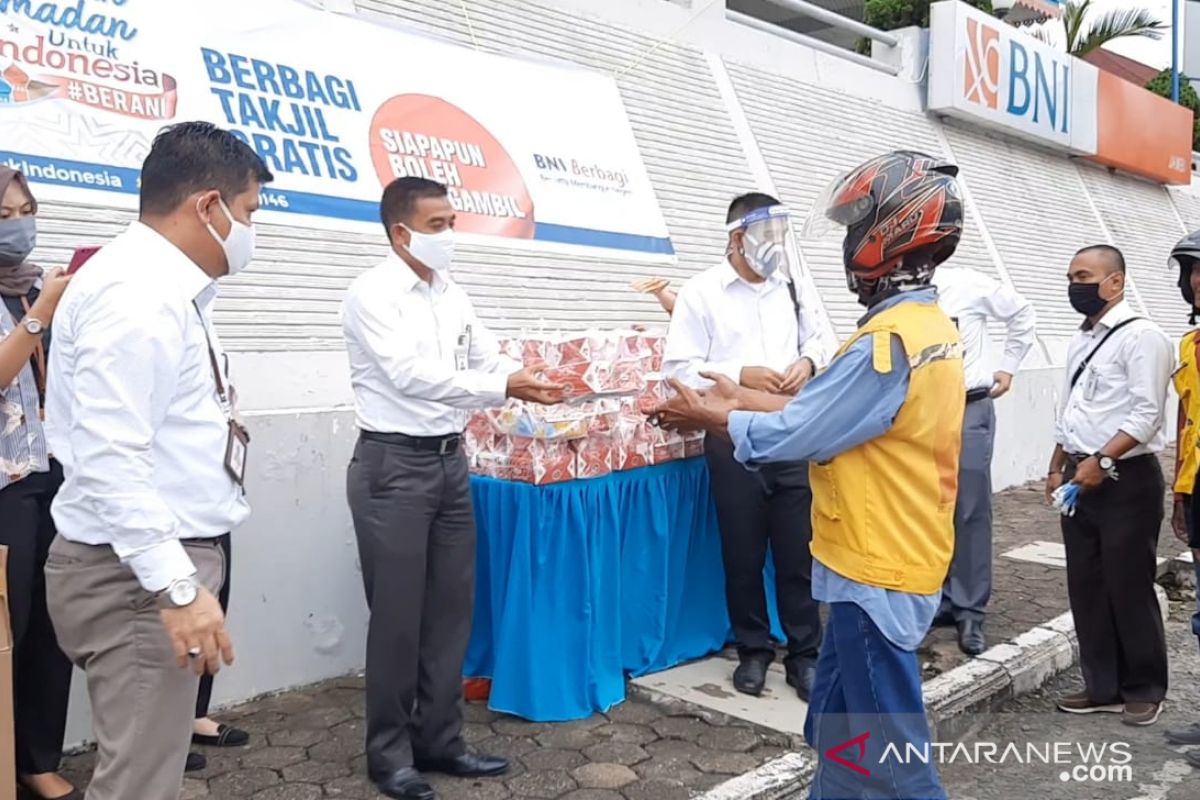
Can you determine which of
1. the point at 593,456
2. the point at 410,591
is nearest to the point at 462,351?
the point at 593,456

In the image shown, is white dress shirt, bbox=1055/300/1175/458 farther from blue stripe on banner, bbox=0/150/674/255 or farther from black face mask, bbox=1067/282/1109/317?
blue stripe on banner, bbox=0/150/674/255

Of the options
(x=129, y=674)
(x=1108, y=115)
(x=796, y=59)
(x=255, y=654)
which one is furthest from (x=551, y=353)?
(x=1108, y=115)

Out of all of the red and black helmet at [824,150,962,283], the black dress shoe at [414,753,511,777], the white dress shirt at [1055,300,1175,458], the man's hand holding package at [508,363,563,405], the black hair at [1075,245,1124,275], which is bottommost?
the black dress shoe at [414,753,511,777]

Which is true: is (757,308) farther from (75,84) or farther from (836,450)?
(75,84)

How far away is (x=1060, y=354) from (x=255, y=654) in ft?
29.0

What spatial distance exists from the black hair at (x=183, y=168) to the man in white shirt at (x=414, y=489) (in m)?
1.05

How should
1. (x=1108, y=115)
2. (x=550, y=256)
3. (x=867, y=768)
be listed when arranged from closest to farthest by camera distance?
(x=867, y=768) → (x=550, y=256) → (x=1108, y=115)

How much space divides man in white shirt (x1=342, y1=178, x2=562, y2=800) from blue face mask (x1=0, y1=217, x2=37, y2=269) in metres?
0.93

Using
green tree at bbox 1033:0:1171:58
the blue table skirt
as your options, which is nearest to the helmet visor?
the blue table skirt

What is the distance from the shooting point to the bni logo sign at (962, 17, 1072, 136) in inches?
438

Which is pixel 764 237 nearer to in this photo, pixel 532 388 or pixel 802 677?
pixel 532 388

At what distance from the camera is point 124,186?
14.3 ft

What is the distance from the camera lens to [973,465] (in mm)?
5031

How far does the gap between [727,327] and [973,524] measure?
168 centimetres
